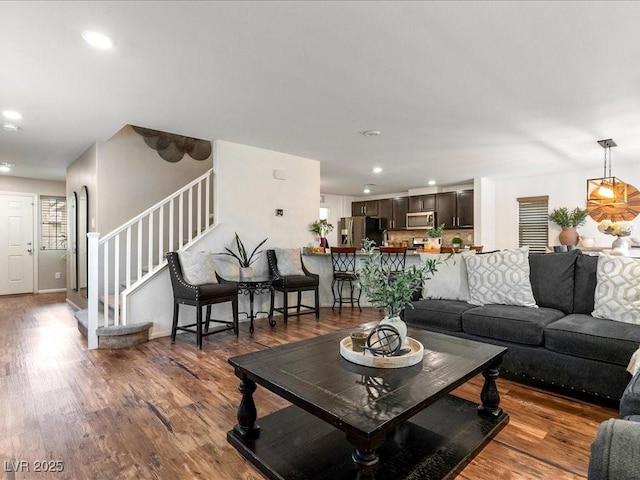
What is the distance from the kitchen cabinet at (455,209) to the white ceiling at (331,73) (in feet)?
9.18

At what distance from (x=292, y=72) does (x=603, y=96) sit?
9.19 feet

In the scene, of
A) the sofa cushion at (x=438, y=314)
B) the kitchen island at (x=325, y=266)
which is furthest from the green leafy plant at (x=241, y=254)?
the sofa cushion at (x=438, y=314)

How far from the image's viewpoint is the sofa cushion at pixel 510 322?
8.48 ft

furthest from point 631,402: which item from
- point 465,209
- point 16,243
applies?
point 16,243

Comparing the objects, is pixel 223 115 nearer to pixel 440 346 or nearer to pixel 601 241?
pixel 440 346

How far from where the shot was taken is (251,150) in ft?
16.3

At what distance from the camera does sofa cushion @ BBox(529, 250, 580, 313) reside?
2965 mm

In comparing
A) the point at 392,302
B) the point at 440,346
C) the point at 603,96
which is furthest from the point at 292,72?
the point at 603,96

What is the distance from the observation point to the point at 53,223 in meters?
7.57

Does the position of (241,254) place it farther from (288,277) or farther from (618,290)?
(618,290)

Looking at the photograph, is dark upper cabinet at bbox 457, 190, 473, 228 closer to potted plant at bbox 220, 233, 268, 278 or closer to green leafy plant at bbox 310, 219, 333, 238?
green leafy plant at bbox 310, 219, 333, 238

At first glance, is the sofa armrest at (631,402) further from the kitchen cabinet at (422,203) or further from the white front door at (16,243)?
the white front door at (16,243)

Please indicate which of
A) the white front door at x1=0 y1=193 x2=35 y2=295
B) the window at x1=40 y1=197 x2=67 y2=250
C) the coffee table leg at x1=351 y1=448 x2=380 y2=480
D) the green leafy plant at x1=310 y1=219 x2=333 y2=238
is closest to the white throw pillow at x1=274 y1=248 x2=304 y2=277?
the green leafy plant at x1=310 y1=219 x2=333 y2=238

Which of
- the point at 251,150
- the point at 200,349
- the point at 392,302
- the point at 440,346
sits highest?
the point at 251,150
